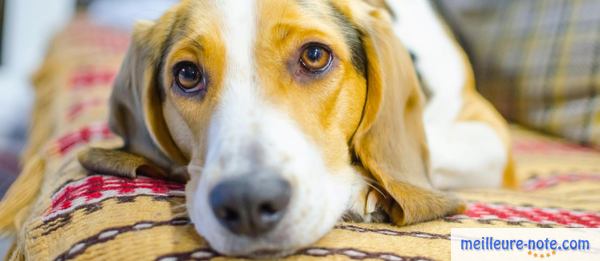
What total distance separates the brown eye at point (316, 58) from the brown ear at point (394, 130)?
0.12 m

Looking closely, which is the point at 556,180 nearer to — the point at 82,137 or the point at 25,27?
the point at 82,137

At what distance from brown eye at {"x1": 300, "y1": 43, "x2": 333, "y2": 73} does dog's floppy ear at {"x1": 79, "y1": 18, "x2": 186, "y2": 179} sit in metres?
0.39

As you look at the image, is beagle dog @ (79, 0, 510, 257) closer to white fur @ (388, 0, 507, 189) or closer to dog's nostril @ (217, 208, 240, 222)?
dog's nostril @ (217, 208, 240, 222)

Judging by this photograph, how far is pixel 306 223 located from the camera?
45.3 inches

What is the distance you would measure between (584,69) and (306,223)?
1.99m

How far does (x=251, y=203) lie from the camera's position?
1.07 m

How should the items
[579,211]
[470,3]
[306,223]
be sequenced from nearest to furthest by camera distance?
[306,223] → [579,211] → [470,3]

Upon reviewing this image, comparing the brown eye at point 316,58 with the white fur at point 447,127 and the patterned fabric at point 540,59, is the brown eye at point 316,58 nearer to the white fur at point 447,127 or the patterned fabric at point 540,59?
the white fur at point 447,127

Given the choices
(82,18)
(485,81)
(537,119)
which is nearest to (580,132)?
(537,119)

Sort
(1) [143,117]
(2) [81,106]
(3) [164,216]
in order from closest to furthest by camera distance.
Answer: (3) [164,216] → (1) [143,117] → (2) [81,106]

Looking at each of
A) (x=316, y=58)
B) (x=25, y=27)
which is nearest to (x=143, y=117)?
(x=316, y=58)

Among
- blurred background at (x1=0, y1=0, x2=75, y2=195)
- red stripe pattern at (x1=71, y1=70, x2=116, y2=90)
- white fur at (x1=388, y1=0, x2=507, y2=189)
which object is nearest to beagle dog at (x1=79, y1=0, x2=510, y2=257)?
white fur at (x1=388, y1=0, x2=507, y2=189)

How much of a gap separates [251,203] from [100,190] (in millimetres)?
490

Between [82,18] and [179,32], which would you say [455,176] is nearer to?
[179,32]
